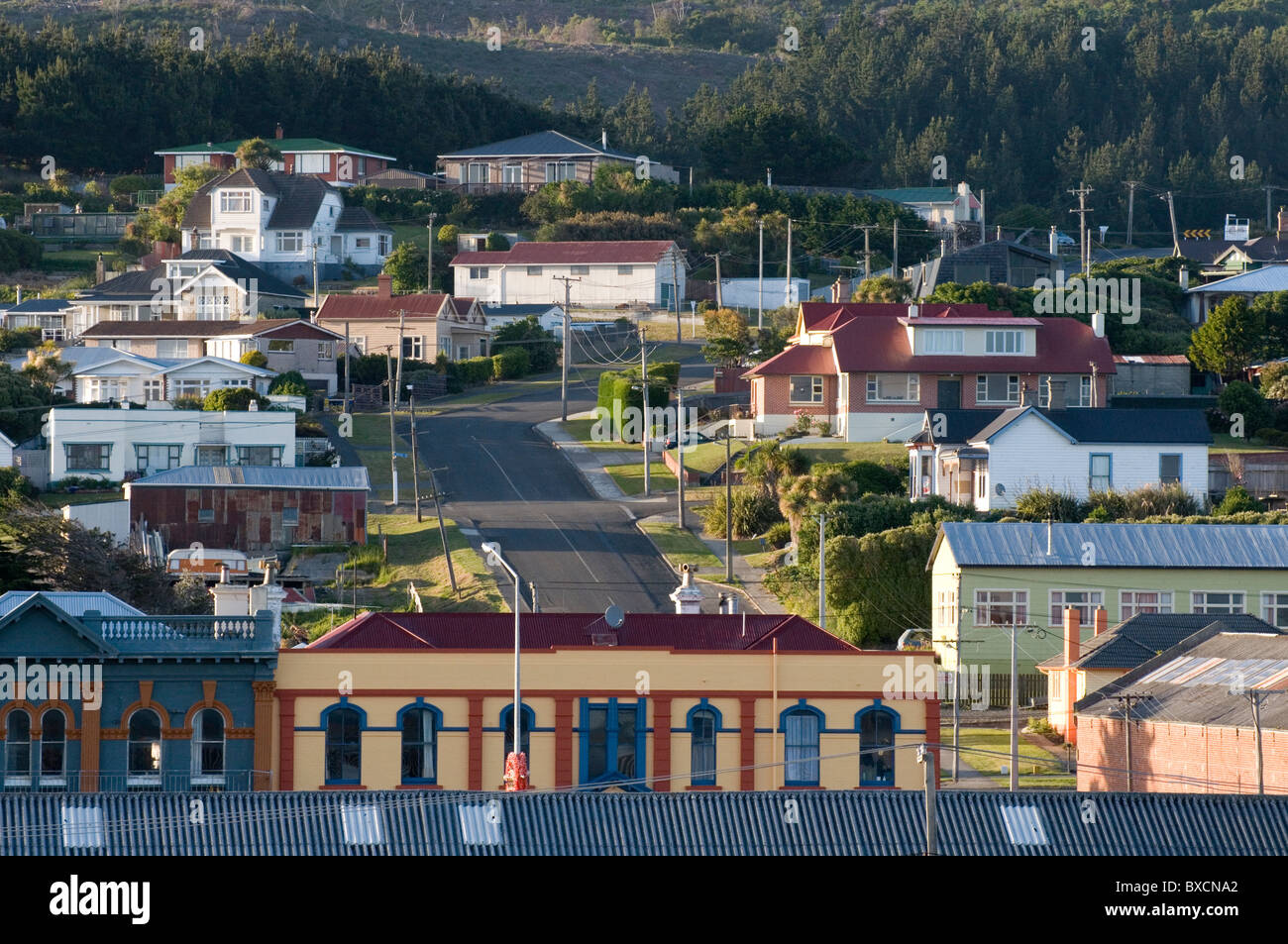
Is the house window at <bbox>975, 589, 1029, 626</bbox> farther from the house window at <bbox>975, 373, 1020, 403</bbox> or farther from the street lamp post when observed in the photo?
the house window at <bbox>975, 373, 1020, 403</bbox>

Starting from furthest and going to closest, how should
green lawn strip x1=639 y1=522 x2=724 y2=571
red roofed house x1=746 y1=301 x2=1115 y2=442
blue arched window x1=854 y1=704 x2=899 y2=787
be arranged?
red roofed house x1=746 y1=301 x2=1115 y2=442 → green lawn strip x1=639 y1=522 x2=724 y2=571 → blue arched window x1=854 y1=704 x2=899 y2=787

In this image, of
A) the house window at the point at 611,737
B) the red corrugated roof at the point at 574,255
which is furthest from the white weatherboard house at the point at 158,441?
the house window at the point at 611,737

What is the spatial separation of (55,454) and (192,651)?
1499 inches

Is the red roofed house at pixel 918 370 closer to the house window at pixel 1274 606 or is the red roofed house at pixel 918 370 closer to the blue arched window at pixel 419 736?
the house window at pixel 1274 606

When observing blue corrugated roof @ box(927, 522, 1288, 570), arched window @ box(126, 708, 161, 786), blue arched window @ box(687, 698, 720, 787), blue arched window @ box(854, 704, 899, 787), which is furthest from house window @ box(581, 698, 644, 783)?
blue corrugated roof @ box(927, 522, 1288, 570)

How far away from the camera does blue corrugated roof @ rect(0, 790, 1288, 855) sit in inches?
1273

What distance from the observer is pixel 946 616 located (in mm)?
59750

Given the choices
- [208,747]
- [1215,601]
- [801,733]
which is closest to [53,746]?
[208,747]

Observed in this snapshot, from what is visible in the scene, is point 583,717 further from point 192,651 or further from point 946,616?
point 946,616

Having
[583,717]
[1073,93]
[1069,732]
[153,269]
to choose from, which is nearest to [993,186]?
[1073,93]

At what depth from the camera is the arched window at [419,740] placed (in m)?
42.5

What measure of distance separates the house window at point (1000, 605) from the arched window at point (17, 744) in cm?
2627

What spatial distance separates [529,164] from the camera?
441 feet

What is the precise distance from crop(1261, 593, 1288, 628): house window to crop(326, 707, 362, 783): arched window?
2716cm
